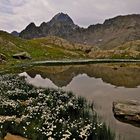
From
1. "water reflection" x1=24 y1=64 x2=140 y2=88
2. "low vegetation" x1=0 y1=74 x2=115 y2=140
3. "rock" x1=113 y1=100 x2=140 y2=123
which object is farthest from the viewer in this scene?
"water reflection" x1=24 y1=64 x2=140 y2=88

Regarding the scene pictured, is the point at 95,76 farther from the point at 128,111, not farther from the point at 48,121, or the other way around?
the point at 48,121

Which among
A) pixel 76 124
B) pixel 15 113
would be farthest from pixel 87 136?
pixel 15 113

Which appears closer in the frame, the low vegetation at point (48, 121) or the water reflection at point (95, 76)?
the low vegetation at point (48, 121)

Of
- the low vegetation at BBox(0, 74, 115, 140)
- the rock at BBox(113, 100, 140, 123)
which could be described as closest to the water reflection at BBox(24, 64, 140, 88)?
the rock at BBox(113, 100, 140, 123)

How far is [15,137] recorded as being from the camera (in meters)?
21.5

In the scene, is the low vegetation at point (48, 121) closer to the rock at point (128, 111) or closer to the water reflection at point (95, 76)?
the rock at point (128, 111)

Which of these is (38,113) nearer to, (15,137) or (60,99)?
(15,137)

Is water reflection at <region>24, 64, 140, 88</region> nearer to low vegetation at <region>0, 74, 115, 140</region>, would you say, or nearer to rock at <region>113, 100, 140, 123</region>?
rock at <region>113, 100, 140, 123</region>

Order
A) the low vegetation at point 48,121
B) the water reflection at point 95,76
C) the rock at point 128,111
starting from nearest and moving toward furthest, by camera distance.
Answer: the low vegetation at point 48,121, the rock at point 128,111, the water reflection at point 95,76

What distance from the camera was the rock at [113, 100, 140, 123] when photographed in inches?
1194

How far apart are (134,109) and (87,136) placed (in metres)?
10.2

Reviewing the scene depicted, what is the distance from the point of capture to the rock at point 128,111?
99.5 feet

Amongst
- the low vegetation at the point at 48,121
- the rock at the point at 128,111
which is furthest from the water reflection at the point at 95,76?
the low vegetation at the point at 48,121

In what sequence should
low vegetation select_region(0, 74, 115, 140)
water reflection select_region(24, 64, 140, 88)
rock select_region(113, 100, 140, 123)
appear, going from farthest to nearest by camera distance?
water reflection select_region(24, 64, 140, 88) < rock select_region(113, 100, 140, 123) < low vegetation select_region(0, 74, 115, 140)
